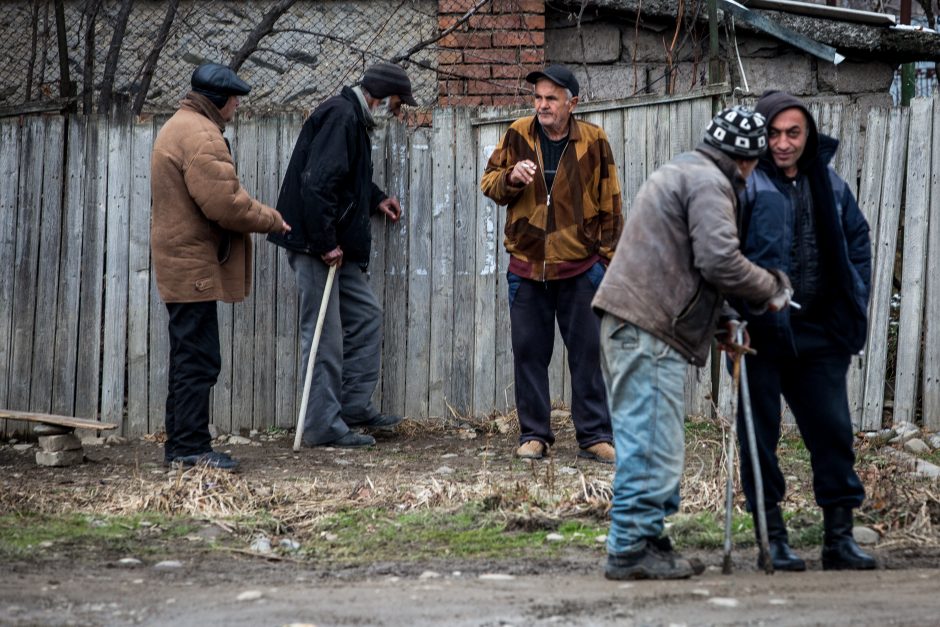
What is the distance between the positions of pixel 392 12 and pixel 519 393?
392 cm

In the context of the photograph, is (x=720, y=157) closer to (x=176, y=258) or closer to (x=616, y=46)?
(x=176, y=258)

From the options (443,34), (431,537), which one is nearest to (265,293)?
(443,34)

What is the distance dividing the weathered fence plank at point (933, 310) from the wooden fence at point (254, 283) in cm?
32

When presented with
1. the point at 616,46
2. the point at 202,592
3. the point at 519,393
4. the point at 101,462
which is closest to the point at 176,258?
the point at 101,462

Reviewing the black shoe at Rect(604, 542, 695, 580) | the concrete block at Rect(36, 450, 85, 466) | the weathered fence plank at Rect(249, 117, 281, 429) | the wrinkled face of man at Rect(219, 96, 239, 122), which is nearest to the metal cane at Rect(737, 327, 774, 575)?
the black shoe at Rect(604, 542, 695, 580)

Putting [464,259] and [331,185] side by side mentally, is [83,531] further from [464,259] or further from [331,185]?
[464,259]

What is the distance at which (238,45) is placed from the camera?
10.1m

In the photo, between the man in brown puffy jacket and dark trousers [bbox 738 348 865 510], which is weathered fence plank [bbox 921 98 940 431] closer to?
dark trousers [bbox 738 348 865 510]

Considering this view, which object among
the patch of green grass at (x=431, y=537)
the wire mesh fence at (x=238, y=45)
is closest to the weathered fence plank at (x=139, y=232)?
the wire mesh fence at (x=238, y=45)

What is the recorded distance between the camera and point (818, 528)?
5.61 m

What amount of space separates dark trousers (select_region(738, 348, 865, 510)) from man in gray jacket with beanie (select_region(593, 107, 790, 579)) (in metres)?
0.36

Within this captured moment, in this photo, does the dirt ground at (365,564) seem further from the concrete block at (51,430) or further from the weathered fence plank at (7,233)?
the weathered fence plank at (7,233)

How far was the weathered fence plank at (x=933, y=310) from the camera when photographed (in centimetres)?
781

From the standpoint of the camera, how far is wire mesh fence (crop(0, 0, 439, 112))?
32.7 ft
